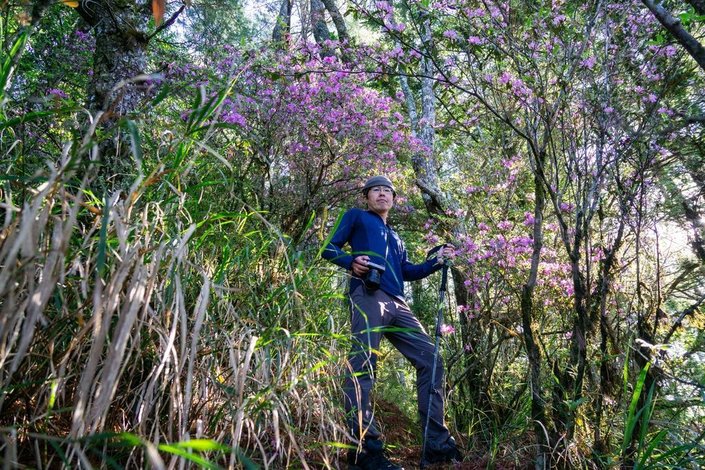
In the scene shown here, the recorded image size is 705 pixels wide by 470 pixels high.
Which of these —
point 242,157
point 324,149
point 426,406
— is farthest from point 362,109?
point 426,406

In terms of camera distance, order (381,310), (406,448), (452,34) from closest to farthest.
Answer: (381,310)
(406,448)
(452,34)

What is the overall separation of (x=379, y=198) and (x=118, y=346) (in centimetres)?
279

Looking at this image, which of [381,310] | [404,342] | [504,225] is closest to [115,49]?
[381,310]

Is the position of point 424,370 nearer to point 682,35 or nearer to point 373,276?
point 373,276

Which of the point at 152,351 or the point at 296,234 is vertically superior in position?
the point at 296,234

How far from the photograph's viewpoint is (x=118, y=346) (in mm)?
947

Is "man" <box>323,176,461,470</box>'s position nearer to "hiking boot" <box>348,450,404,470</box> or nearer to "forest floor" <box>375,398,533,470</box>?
"hiking boot" <box>348,450,404,470</box>

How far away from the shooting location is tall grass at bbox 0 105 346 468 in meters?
0.95

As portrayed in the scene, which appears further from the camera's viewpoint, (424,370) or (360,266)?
(424,370)

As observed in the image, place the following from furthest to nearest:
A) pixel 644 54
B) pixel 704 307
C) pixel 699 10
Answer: pixel 704 307 < pixel 644 54 < pixel 699 10

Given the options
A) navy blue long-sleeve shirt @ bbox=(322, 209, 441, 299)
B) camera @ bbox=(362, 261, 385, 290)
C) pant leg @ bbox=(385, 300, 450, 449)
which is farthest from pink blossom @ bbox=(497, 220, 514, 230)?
camera @ bbox=(362, 261, 385, 290)

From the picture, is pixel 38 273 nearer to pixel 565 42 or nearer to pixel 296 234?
pixel 565 42

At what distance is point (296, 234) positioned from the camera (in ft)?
16.5

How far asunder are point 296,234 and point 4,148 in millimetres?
2961
